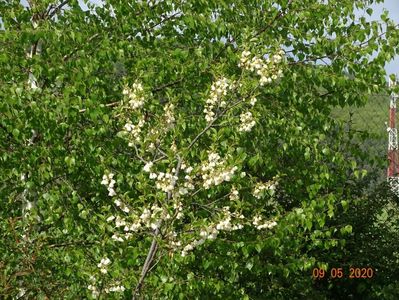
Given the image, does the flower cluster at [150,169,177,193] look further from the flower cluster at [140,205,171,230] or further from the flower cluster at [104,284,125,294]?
the flower cluster at [104,284,125,294]

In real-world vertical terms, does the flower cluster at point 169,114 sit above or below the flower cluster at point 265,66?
below

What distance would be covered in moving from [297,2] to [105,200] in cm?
333

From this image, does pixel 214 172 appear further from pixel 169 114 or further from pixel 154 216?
pixel 169 114

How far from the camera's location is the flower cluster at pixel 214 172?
5.78 m

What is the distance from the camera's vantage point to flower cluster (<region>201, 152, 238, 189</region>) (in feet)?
19.0

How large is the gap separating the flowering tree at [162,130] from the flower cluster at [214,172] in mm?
12

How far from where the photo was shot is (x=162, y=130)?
249 inches

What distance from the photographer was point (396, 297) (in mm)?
10867
